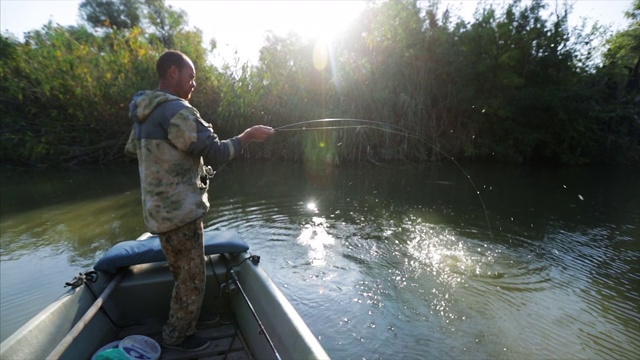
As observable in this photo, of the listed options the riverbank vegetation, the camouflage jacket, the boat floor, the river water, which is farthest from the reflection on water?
the riverbank vegetation

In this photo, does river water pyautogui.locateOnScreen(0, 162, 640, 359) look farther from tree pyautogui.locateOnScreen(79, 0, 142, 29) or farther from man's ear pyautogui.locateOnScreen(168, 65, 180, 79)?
tree pyautogui.locateOnScreen(79, 0, 142, 29)

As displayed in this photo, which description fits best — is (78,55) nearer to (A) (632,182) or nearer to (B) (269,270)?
(B) (269,270)

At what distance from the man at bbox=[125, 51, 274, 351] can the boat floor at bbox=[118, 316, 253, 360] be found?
0.30 m

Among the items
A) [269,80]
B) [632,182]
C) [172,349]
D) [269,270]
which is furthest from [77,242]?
[632,182]

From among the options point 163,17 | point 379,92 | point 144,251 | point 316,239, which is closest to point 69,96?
point 379,92

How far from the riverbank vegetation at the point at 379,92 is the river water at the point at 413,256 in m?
4.94

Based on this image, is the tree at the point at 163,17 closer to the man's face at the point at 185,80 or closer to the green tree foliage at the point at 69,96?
the green tree foliage at the point at 69,96

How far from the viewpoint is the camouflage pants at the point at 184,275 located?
6.84 feet

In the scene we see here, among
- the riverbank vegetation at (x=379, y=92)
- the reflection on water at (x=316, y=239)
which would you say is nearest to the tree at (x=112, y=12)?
the riverbank vegetation at (x=379, y=92)

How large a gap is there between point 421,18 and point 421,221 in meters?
12.3

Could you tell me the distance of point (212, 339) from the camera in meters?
2.40

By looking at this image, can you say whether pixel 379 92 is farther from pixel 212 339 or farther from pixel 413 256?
pixel 212 339

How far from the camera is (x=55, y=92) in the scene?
14070 millimetres

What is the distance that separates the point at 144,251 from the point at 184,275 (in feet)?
2.32
